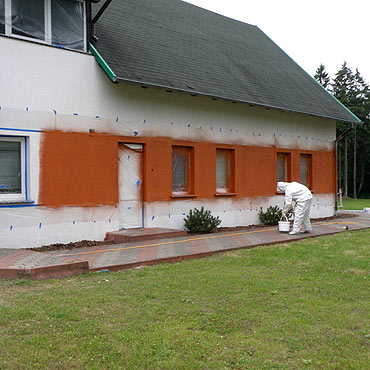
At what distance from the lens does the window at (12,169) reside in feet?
32.7

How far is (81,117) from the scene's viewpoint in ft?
36.1

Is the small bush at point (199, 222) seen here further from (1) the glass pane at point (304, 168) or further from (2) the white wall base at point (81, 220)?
(1) the glass pane at point (304, 168)

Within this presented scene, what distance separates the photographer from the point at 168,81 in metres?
12.4

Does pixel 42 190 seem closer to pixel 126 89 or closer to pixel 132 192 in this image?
pixel 132 192

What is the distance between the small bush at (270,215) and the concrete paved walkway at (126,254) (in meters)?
2.07

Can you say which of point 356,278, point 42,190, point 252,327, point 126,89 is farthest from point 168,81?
point 252,327

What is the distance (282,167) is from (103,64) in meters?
8.76

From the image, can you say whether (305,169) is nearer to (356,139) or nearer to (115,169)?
(115,169)

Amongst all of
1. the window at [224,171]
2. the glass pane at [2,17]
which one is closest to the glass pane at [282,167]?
the window at [224,171]

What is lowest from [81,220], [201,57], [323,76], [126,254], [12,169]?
[126,254]

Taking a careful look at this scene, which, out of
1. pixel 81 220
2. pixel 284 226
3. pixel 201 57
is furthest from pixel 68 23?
pixel 284 226

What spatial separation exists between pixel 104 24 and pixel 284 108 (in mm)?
6480

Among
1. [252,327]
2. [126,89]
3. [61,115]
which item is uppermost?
[126,89]

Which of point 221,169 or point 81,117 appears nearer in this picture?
point 81,117
